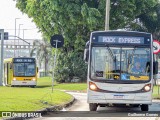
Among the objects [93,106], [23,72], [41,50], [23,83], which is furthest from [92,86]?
[41,50]

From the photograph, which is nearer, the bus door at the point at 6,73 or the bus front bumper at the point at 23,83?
the bus front bumper at the point at 23,83

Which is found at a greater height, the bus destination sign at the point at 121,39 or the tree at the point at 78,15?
the tree at the point at 78,15

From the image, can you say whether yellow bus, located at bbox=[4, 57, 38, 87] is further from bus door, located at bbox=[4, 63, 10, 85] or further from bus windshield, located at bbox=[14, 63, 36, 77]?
bus door, located at bbox=[4, 63, 10, 85]

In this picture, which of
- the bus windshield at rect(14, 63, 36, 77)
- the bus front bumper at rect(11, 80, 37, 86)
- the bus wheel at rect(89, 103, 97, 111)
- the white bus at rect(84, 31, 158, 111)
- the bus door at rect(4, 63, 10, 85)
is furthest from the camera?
the bus door at rect(4, 63, 10, 85)

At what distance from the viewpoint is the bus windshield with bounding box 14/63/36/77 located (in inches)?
1512

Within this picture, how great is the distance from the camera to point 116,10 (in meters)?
43.3

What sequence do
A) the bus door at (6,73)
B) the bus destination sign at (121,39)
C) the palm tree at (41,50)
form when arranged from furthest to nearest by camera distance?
the palm tree at (41,50)
the bus door at (6,73)
the bus destination sign at (121,39)

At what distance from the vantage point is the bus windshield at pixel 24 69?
38.4 metres

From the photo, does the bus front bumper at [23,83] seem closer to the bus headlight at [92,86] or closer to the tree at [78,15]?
the tree at [78,15]

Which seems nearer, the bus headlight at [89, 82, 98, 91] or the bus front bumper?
the bus headlight at [89, 82, 98, 91]

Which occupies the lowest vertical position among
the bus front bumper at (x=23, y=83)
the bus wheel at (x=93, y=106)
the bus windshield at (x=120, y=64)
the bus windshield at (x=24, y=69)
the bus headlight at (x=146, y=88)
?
the bus front bumper at (x=23, y=83)

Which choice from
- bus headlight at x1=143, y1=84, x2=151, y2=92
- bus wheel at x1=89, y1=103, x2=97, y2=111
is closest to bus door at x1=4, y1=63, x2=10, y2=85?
bus wheel at x1=89, y1=103, x2=97, y2=111

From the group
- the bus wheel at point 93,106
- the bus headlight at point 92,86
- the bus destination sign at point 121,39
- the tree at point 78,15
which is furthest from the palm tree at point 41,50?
the bus headlight at point 92,86

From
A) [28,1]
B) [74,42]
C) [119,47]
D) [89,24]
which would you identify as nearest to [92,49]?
[119,47]
